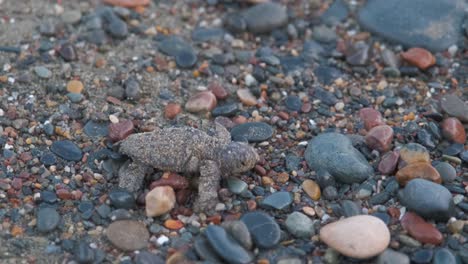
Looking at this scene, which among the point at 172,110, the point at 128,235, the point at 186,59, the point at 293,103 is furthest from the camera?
the point at 186,59

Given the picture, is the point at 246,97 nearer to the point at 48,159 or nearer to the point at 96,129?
the point at 96,129

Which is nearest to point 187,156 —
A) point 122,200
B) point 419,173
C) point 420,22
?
point 122,200

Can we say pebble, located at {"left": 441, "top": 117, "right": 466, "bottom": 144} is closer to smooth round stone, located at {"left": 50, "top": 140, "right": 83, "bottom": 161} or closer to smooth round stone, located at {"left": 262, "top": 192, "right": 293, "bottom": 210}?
smooth round stone, located at {"left": 262, "top": 192, "right": 293, "bottom": 210}

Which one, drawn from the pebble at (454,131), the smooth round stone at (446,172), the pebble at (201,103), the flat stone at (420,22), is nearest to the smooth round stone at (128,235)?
the pebble at (201,103)

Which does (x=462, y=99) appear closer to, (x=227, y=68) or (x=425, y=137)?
(x=425, y=137)

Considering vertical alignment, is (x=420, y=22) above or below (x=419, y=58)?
above

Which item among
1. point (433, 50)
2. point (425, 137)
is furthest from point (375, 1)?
point (425, 137)

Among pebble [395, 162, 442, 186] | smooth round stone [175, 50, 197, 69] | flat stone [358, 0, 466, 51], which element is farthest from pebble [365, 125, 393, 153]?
smooth round stone [175, 50, 197, 69]
